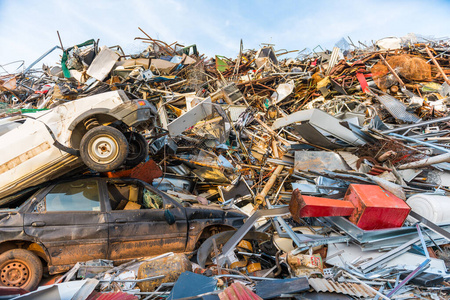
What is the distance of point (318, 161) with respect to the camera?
20.7 feet

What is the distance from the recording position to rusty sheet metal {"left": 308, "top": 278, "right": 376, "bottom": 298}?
3090 millimetres

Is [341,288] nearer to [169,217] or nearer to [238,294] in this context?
[238,294]

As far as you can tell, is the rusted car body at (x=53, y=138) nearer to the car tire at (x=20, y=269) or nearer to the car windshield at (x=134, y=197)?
the car windshield at (x=134, y=197)

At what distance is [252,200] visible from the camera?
6930 millimetres

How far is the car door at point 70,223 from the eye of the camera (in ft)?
12.0

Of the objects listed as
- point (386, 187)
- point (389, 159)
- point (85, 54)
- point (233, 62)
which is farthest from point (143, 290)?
point (233, 62)

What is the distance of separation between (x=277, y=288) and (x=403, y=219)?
2478 millimetres

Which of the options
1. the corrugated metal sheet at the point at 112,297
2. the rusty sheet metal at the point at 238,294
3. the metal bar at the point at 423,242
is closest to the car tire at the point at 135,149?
the corrugated metal sheet at the point at 112,297

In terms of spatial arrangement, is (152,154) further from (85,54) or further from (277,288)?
(85,54)

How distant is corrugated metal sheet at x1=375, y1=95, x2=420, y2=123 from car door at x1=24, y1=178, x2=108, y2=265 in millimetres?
7297

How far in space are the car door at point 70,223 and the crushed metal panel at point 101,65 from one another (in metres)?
6.28

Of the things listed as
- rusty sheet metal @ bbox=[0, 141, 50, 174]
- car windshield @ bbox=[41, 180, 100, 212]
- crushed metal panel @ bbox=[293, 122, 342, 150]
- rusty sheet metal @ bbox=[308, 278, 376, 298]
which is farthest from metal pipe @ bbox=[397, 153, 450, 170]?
rusty sheet metal @ bbox=[0, 141, 50, 174]

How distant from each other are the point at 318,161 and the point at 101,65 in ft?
25.5

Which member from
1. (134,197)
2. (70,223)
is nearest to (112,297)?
(70,223)
